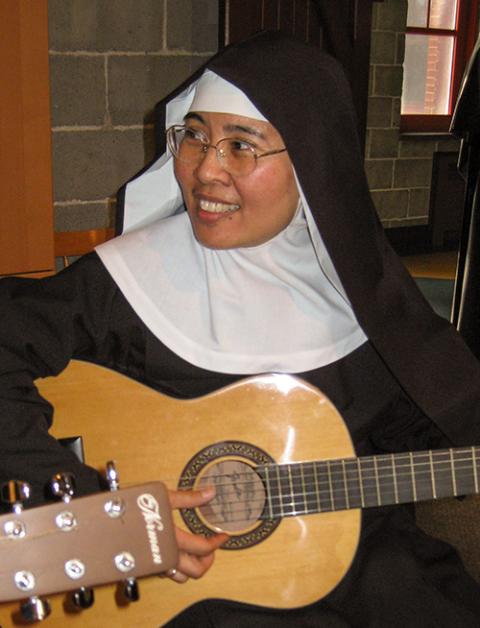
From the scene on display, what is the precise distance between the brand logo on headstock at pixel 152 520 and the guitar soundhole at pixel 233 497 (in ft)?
1.37

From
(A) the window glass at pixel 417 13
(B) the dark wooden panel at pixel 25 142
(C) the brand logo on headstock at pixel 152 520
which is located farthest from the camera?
(A) the window glass at pixel 417 13

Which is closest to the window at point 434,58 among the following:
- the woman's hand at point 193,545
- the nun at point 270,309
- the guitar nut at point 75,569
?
the nun at point 270,309

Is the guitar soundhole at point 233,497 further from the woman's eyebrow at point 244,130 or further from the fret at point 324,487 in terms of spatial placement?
the woman's eyebrow at point 244,130

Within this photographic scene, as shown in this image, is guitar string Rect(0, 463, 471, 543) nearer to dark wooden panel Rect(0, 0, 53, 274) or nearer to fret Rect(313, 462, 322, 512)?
fret Rect(313, 462, 322, 512)

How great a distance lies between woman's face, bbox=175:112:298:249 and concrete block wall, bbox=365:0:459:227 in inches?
202

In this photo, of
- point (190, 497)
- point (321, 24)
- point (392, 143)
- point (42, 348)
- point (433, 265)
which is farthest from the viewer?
point (392, 143)

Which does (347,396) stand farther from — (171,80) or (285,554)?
(171,80)

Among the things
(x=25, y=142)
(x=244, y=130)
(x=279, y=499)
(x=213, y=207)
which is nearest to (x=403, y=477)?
(x=279, y=499)

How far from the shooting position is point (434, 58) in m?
7.57

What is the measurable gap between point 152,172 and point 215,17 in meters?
2.23

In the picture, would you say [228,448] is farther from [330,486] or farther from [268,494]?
[330,486]

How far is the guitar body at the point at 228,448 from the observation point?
173cm

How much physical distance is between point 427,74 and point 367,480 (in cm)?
639

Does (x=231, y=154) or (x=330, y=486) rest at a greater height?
(x=231, y=154)
